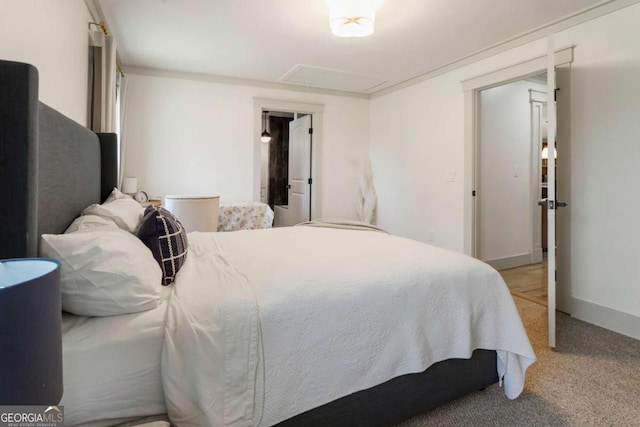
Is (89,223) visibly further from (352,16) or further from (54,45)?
(352,16)

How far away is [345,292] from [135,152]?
3.87 meters

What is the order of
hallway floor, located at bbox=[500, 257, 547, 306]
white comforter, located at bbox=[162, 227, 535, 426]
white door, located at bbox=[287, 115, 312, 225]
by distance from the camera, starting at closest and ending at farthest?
white comforter, located at bbox=[162, 227, 535, 426], hallway floor, located at bbox=[500, 257, 547, 306], white door, located at bbox=[287, 115, 312, 225]

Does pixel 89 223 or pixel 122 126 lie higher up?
pixel 122 126

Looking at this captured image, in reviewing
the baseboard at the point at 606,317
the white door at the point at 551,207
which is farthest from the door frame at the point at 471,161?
the white door at the point at 551,207

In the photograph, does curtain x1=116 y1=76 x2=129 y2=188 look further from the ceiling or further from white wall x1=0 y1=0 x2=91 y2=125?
white wall x1=0 y1=0 x2=91 y2=125

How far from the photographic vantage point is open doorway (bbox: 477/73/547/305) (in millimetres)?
4090

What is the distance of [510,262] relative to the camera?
14.3ft

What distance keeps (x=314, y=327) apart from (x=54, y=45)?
2.19 meters

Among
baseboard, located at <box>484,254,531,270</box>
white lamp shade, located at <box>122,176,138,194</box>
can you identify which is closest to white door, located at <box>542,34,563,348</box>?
baseboard, located at <box>484,254,531,270</box>

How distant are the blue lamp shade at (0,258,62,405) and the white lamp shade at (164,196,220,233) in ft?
8.26

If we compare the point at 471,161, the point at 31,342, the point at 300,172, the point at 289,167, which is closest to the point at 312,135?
the point at 300,172

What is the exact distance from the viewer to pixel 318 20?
9.50ft

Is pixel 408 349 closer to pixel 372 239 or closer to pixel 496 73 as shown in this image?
pixel 372 239

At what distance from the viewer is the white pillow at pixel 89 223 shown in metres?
1.40
